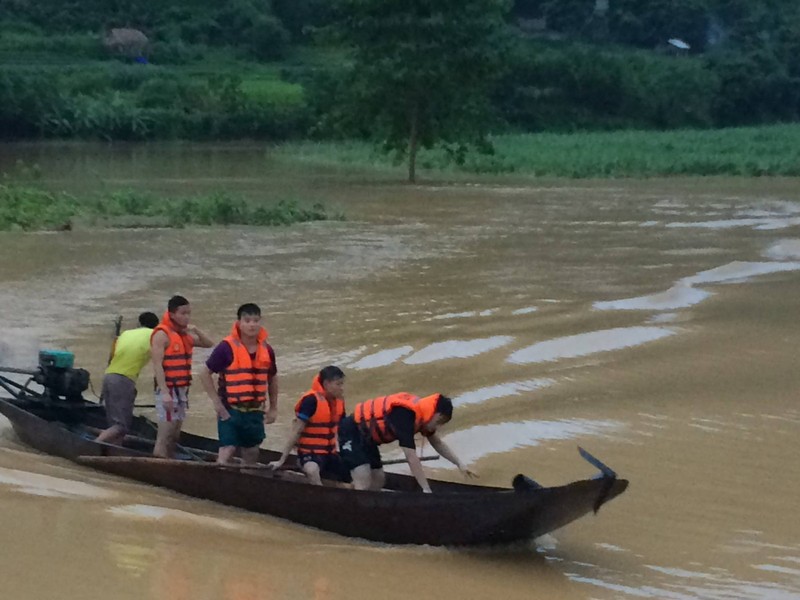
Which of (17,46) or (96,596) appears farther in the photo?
(17,46)

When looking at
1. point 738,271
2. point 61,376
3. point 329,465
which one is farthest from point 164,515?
point 738,271

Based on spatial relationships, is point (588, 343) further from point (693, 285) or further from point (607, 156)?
point (607, 156)

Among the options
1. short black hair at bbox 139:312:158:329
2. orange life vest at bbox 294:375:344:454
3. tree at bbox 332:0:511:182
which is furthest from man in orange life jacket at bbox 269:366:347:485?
tree at bbox 332:0:511:182

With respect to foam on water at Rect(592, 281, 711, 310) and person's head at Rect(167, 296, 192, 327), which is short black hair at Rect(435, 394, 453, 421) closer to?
person's head at Rect(167, 296, 192, 327)

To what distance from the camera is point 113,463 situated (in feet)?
33.2

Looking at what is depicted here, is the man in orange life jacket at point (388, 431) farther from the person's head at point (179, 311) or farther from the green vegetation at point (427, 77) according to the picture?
the green vegetation at point (427, 77)

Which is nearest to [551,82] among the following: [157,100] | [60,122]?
[157,100]

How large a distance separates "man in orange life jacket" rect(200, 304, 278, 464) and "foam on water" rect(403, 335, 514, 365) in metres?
5.03

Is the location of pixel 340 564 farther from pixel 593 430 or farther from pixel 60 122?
pixel 60 122

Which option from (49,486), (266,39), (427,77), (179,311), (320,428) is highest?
(266,39)

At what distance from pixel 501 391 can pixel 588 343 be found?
2231 mm

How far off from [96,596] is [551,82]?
59.1 metres

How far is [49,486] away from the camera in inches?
387

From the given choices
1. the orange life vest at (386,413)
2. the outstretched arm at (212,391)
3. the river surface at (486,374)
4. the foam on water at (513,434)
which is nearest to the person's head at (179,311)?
the outstretched arm at (212,391)
